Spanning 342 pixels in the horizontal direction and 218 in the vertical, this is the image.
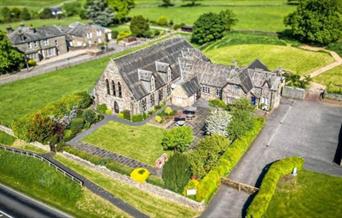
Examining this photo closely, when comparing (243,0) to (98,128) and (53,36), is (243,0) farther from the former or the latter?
(98,128)

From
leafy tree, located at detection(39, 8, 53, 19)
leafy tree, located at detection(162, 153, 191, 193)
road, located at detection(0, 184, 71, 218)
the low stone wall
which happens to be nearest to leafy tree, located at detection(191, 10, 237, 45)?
the low stone wall

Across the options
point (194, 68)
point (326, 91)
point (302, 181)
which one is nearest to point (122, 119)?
point (194, 68)

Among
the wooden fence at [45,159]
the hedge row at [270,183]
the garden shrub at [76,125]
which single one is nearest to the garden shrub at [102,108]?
the garden shrub at [76,125]

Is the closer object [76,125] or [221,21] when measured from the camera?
[76,125]

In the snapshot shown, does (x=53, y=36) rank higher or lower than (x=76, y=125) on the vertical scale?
higher

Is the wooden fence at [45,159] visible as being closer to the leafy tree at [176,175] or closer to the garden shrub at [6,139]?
the garden shrub at [6,139]

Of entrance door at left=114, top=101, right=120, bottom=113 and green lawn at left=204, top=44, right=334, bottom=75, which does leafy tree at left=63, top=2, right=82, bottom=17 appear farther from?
Answer: entrance door at left=114, top=101, right=120, bottom=113

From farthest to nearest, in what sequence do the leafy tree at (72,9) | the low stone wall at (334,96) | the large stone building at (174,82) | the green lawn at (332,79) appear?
the leafy tree at (72,9), the green lawn at (332,79), the low stone wall at (334,96), the large stone building at (174,82)
